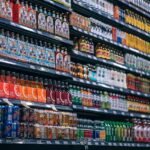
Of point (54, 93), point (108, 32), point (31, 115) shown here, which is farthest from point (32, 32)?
point (108, 32)

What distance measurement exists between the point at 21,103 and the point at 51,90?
0.63 m

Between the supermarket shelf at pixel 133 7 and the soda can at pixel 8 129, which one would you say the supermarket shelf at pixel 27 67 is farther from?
the supermarket shelf at pixel 133 7

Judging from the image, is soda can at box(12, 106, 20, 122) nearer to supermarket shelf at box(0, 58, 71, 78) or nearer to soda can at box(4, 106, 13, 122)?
soda can at box(4, 106, 13, 122)

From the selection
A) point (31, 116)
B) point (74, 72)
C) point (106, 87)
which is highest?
point (74, 72)

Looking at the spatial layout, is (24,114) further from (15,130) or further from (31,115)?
(15,130)

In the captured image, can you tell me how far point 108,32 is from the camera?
20.7 feet

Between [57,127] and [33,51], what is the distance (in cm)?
85

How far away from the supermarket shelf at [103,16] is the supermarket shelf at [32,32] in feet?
2.07

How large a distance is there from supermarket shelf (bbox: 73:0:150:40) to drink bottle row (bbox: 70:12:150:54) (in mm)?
96

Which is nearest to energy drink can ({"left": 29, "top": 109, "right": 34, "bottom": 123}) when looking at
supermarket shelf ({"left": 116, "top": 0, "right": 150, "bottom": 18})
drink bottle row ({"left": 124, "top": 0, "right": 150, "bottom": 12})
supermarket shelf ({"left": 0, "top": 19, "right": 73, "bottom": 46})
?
supermarket shelf ({"left": 0, "top": 19, "right": 73, "bottom": 46})

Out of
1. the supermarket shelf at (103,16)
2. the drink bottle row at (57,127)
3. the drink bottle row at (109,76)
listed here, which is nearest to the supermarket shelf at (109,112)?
the drink bottle row at (57,127)

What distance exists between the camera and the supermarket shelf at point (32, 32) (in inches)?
167

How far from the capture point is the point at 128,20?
6.88 meters

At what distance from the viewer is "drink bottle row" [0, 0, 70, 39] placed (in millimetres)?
4337
